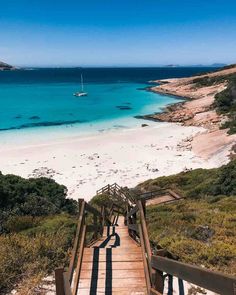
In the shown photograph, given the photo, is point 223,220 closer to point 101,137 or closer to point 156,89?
point 101,137

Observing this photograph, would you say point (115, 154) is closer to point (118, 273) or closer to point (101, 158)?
point (101, 158)

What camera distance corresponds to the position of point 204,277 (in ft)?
8.55

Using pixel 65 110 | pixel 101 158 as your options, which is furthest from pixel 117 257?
pixel 65 110

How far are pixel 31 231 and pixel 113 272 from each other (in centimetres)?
519

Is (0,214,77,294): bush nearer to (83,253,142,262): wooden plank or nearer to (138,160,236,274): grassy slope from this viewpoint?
(83,253,142,262): wooden plank

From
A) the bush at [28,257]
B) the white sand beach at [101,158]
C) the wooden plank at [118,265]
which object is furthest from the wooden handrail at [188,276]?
the white sand beach at [101,158]

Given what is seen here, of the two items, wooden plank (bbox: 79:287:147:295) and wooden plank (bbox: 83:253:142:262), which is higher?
wooden plank (bbox: 79:287:147:295)

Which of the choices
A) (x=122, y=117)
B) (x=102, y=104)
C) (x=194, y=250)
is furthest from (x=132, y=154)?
(x=102, y=104)

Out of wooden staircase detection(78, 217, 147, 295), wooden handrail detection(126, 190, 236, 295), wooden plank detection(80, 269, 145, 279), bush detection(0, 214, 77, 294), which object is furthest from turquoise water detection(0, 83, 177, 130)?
wooden handrail detection(126, 190, 236, 295)

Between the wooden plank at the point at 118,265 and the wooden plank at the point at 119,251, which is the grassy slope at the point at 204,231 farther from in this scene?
the wooden plank at the point at 118,265

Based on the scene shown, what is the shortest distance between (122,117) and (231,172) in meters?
39.6

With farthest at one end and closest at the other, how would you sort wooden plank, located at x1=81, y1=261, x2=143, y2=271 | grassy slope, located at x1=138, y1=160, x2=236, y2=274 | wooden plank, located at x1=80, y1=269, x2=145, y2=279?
grassy slope, located at x1=138, y1=160, x2=236, y2=274, wooden plank, located at x1=81, y1=261, x2=143, y2=271, wooden plank, located at x1=80, y1=269, x2=145, y2=279

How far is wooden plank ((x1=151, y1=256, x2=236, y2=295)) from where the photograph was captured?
2342 mm

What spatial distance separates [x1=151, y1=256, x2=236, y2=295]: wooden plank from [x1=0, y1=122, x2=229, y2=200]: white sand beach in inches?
755
